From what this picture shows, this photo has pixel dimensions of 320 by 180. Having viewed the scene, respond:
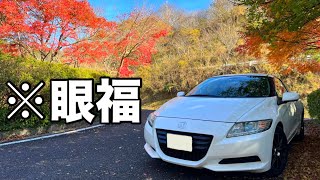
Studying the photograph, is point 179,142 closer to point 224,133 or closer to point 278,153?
point 224,133

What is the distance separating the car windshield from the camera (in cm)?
344

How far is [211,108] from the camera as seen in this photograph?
292cm

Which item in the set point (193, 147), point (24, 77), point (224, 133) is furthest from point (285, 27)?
point (24, 77)

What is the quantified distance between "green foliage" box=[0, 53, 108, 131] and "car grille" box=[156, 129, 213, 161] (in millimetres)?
3665

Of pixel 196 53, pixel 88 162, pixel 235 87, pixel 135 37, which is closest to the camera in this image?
pixel 88 162

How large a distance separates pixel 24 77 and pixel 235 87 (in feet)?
13.7

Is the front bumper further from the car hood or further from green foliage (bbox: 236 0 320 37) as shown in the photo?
green foliage (bbox: 236 0 320 37)

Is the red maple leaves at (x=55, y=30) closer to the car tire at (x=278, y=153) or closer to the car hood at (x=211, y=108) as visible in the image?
the car hood at (x=211, y=108)

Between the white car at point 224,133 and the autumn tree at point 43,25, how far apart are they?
22.2ft

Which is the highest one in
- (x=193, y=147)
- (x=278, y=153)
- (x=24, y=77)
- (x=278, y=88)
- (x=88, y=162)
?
(x=24, y=77)

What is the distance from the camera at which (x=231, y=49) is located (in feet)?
56.4

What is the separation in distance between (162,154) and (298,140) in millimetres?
3146

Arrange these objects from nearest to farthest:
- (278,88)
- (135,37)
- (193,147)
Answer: (193,147) → (278,88) → (135,37)

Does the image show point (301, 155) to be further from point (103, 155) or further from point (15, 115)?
point (15, 115)
